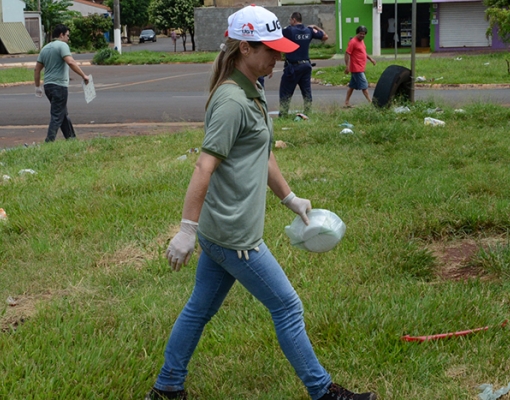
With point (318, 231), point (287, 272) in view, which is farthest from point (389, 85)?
point (318, 231)

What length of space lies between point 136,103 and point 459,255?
13.2m

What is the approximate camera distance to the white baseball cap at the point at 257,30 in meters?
3.08

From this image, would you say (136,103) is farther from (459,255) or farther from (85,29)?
(85,29)

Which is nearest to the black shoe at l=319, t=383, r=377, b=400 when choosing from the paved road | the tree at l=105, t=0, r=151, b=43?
the paved road

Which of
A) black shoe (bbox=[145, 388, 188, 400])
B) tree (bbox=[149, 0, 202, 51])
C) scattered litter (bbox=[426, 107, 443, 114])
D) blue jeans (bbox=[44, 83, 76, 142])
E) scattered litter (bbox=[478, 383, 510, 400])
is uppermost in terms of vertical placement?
tree (bbox=[149, 0, 202, 51])


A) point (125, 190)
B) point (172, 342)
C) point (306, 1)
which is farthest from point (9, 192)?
point (306, 1)

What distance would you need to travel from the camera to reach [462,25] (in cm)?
3856

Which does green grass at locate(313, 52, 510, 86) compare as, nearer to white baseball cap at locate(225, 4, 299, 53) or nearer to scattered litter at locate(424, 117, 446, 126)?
scattered litter at locate(424, 117, 446, 126)

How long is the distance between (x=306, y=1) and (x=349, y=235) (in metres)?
44.9

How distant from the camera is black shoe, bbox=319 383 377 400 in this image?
10.8 ft

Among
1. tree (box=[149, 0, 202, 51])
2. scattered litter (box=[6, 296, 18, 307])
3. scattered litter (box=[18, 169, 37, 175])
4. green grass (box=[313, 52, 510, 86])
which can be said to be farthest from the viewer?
tree (box=[149, 0, 202, 51])

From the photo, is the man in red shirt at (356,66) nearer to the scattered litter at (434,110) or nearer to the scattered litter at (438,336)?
the scattered litter at (434,110)

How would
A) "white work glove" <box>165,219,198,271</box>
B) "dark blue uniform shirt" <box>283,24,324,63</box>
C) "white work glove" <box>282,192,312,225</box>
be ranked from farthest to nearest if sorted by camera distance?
"dark blue uniform shirt" <box>283,24,324,63</box>, "white work glove" <box>282,192,312,225</box>, "white work glove" <box>165,219,198,271</box>

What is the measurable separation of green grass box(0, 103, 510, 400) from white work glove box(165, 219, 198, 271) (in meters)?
0.87
